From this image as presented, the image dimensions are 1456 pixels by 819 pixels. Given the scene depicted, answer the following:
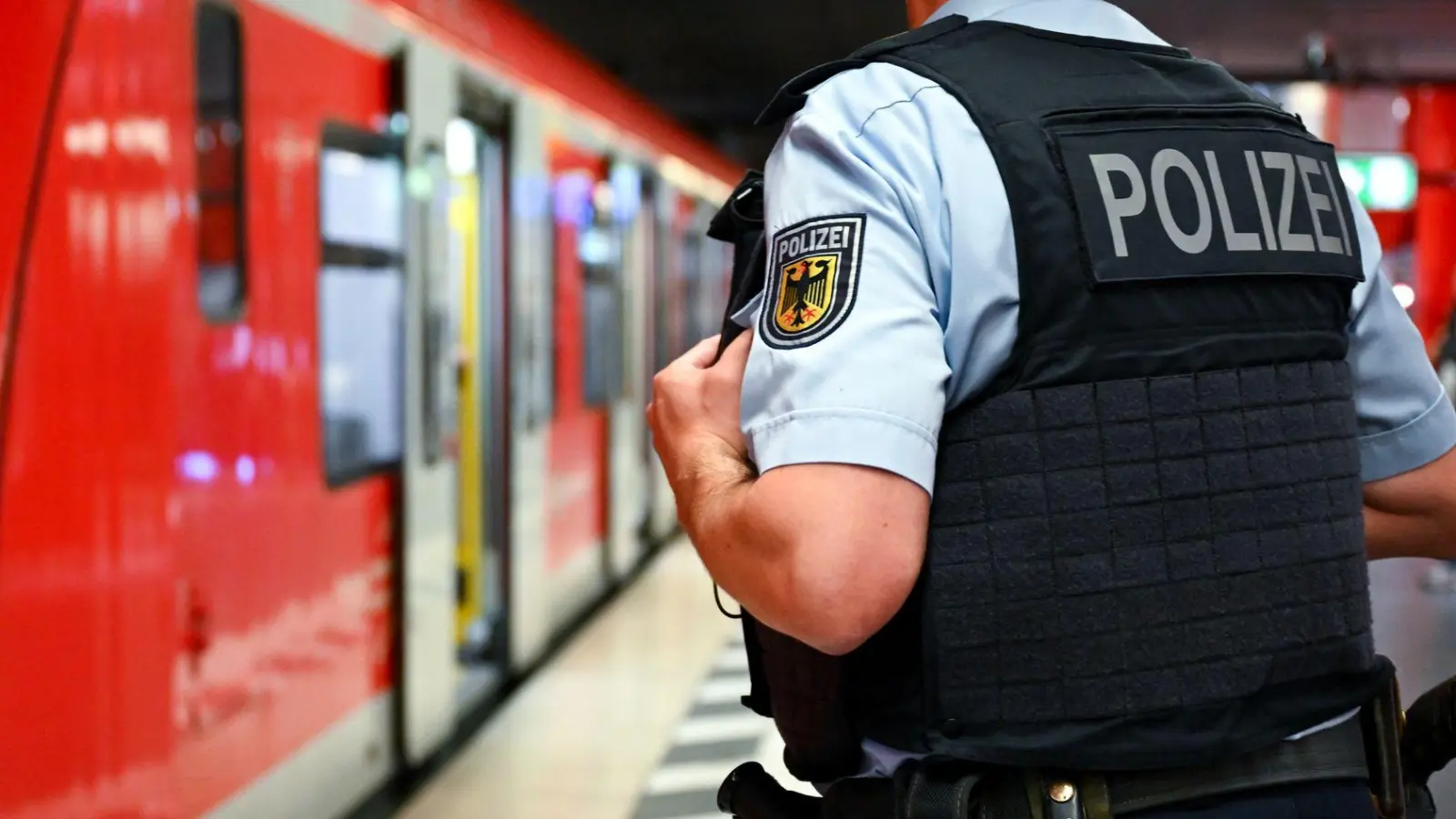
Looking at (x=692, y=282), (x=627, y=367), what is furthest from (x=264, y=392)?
(x=692, y=282)

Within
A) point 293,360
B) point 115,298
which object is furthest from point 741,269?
point 293,360

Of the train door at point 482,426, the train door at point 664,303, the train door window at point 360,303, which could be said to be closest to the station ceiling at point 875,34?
the train door at point 664,303

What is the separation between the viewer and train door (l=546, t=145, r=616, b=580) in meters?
6.54

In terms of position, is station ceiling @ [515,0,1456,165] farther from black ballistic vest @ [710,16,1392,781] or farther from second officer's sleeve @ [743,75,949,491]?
second officer's sleeve @ [743,75,949,491]

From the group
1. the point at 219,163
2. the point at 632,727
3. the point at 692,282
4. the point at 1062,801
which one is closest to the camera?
the point at 1062,801

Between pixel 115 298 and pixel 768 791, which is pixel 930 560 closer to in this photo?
pixel 768 791

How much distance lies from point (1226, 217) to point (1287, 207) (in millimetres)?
79

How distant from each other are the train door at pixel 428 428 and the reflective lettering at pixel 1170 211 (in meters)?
3.30

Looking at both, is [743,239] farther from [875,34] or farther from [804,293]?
[875,34]

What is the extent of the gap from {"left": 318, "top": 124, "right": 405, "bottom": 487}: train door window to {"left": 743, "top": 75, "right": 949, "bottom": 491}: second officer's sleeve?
2.63 meters

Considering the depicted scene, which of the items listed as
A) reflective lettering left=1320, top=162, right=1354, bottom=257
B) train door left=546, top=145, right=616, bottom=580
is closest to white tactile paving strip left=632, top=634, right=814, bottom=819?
train door left=546, top=145, right=616, bottom=580

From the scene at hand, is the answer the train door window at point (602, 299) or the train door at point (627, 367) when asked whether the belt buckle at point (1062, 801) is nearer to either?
the train door window at point (602, 299)

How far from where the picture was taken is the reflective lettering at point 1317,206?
129 centimetres

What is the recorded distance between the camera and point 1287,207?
4.17ft
